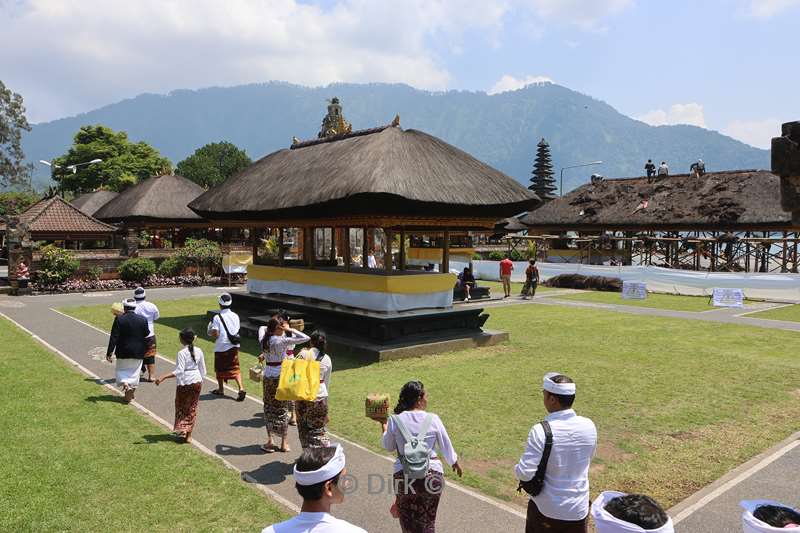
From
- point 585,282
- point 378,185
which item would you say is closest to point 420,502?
point 378,185

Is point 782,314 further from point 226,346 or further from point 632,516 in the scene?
point 632,516

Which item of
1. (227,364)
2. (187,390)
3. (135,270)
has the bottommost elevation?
(227,364)

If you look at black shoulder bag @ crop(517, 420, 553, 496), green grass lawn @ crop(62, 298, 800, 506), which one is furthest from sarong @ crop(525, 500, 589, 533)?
green grass lawn @ crop(62, 298, 800, 506)

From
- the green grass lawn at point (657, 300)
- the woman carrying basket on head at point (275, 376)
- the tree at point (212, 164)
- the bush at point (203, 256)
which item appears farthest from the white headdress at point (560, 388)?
the tree at point (212, 164)

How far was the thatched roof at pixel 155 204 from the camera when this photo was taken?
3369 centimetres

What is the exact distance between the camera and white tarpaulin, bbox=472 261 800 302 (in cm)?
2269

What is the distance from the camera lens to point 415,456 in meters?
4.29

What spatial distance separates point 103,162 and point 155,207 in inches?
1422

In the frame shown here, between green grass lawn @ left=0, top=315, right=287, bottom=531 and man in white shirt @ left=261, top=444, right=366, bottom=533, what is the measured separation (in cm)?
280

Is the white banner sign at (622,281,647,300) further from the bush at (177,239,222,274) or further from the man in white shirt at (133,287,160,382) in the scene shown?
the bush at (177,239,222,274)

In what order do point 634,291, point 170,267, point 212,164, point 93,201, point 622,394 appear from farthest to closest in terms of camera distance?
point 212,164, point 93,201, point 170,267, point 634,291, point 622,394

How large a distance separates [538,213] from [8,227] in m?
31.7

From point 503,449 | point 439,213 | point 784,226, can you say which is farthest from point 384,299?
point 784,226

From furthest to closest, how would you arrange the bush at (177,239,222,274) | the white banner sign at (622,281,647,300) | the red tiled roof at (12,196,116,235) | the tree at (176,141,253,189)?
1. the tree at (176,141,253,189)
2. the red tiled roof at (12,196,116,235)
3. the bush at (177,239,222,274)
4. the white banner sign at (622,281,647,300)
